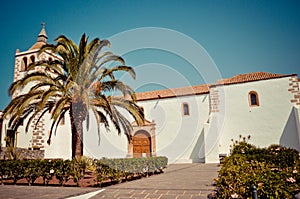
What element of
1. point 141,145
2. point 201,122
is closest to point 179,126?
point 201,122

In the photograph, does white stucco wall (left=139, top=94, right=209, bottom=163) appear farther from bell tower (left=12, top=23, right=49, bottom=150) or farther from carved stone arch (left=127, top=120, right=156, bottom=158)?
bell tower (left=12, top=23, right=49, bottom=150)

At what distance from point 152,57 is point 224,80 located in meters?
10.2

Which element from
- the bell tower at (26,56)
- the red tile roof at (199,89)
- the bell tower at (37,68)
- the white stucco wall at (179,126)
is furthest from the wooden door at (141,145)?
the bell tower at (26,56)

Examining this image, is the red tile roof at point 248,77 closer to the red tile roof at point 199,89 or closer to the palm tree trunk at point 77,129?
the red tile roof at point 199,89

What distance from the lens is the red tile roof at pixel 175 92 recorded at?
20859 mm

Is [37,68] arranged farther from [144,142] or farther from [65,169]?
[65,169]

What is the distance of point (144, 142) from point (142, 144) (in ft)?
0.79

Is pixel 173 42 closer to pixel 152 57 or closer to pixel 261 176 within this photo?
pixel 152 57

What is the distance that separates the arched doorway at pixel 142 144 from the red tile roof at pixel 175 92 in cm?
322

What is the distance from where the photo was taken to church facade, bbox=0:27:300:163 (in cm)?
1764

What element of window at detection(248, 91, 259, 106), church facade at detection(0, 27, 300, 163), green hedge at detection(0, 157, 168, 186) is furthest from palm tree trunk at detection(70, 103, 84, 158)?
window at detection(248, 91, 259, 106)

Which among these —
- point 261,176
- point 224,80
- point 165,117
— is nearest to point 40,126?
point 165,117

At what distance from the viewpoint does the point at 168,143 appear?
20.6 metres

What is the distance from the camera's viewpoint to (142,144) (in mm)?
21281
